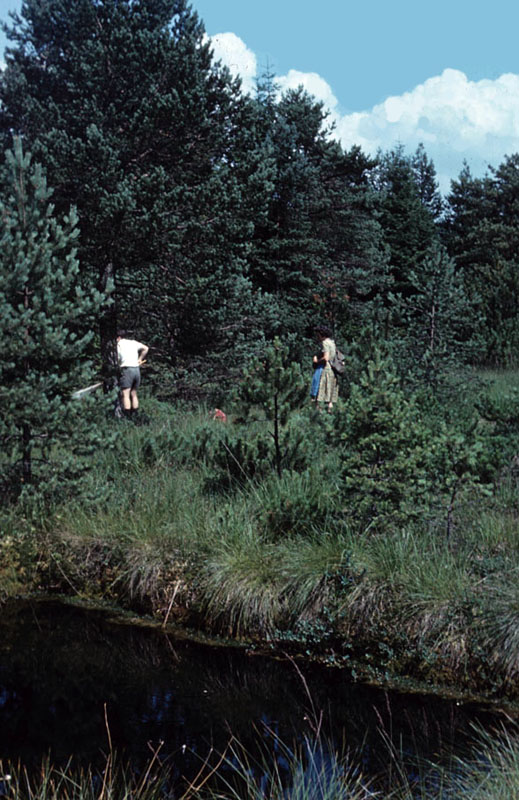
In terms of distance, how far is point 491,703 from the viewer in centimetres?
513

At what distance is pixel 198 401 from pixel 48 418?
8804 millimetres

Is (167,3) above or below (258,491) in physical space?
above

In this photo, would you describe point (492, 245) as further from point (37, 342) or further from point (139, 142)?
point (37, 342)

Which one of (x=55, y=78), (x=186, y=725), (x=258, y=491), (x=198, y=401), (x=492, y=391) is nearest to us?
(x=186, y=725)

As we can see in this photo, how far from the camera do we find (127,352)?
12.5 meters

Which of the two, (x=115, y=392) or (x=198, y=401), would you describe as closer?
(x=115, y=392)

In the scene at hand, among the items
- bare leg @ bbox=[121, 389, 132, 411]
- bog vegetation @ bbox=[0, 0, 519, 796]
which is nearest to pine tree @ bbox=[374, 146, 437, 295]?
bog vegetation @ bbox=[0, 0, 519, 796]

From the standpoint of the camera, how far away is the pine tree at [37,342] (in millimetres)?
7422

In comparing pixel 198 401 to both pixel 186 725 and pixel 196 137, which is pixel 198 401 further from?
pixel 186 725

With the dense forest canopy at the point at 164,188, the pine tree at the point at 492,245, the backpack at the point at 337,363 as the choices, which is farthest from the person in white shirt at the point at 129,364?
the pine tree at the point at 492,245

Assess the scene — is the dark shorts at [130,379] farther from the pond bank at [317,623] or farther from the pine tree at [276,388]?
the pine tree at [276,388]

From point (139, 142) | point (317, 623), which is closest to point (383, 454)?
point (317, 623)

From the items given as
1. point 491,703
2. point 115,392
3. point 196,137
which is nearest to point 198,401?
point 196,137

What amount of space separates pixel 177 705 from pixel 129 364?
7.84 m
